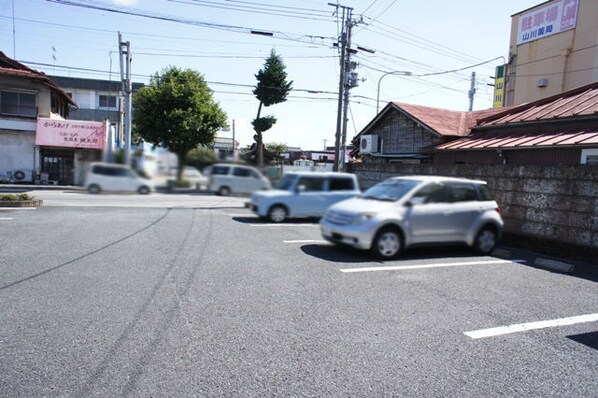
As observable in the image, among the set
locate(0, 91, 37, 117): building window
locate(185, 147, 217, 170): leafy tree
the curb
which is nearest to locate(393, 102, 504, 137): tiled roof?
the curb

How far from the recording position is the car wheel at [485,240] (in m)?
6.66

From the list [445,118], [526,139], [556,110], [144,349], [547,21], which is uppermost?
[547,21]

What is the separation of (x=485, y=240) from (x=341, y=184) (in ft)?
9.24

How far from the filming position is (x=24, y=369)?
260 cm

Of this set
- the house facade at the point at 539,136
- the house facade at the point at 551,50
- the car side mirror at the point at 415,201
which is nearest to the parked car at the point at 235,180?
the car side mirror at the point at 415,201

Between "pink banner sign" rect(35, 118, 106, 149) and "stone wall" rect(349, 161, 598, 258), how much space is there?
7.36 m

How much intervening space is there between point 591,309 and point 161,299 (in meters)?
4.84

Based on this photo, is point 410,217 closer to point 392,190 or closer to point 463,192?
point 392,190

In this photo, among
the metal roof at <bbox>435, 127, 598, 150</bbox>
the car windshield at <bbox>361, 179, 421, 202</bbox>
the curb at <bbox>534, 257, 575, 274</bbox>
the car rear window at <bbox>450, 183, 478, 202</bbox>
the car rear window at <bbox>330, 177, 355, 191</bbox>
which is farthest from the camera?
the metal roof at <bbox>435, 127, 598, 150</bbox>

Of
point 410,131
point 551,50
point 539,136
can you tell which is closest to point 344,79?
point 410,131

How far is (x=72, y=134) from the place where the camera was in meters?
1.95

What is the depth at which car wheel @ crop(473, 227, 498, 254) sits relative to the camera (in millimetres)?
6660

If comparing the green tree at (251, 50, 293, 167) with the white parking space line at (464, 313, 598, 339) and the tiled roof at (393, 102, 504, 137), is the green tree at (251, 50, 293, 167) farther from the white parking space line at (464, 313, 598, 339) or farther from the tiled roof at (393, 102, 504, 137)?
the tiled roof at (393, 102, 504, 137)

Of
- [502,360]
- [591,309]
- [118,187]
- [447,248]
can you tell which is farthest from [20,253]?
[591,309]
